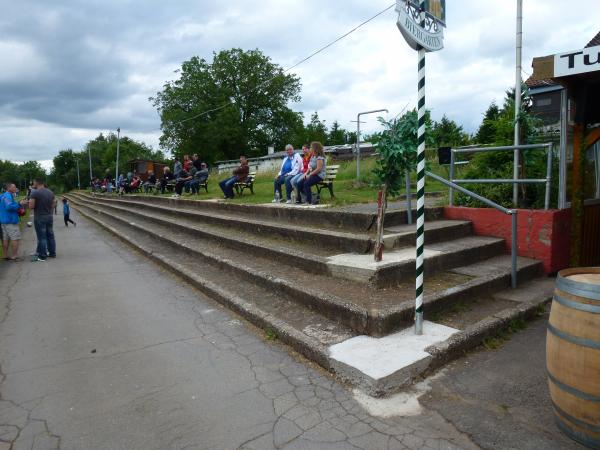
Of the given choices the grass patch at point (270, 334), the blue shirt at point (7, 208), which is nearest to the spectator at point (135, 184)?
the blue shirt at point (7, 208)

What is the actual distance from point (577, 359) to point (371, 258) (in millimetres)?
3023

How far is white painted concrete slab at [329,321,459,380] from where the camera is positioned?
11.0 ft

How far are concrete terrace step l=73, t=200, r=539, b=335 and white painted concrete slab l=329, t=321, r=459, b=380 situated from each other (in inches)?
6.1

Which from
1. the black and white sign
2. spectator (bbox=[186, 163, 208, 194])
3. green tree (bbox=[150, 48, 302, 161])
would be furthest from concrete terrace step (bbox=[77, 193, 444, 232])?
green tree (bbox=[150, 48, 302, 161])

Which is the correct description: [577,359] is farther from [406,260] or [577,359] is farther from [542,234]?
[542,234]

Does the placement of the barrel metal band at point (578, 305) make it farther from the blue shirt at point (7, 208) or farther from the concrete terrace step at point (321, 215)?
the blue shirt at point (7, 208)

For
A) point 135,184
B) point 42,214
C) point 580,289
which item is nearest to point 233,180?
point 42,214

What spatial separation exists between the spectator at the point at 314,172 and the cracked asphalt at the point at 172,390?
13.1ft

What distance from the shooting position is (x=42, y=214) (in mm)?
9859

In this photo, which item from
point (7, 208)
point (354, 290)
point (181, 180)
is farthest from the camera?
point (181, 180)

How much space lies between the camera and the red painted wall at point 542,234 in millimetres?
5684

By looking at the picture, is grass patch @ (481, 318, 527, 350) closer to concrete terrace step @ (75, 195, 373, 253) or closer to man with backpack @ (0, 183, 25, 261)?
concrete terrace step @ (75, 195, 373, 253)

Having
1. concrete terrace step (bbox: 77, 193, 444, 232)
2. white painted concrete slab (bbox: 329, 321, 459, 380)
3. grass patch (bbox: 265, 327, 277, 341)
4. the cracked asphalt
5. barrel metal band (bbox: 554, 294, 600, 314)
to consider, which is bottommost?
the cracked asphalt

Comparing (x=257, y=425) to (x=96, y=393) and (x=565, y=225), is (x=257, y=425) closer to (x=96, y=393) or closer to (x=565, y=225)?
(x=96, y=393)
